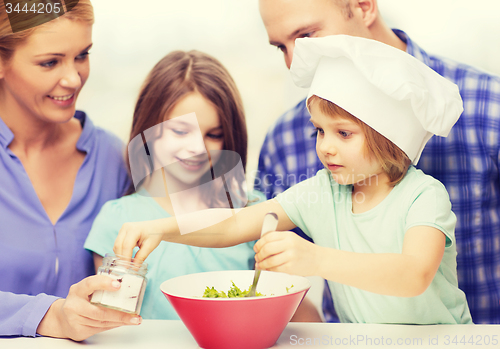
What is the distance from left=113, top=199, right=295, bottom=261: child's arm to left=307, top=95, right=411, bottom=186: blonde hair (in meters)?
0.26

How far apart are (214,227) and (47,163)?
525mm

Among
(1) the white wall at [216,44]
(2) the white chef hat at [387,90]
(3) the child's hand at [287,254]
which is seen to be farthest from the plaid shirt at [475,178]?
(3) the child's hand at [287,254]

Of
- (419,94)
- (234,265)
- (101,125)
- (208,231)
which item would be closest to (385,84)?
(419,94)

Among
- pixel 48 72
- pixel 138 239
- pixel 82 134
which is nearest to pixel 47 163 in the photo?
pixel 82 134

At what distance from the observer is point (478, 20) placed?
4.05 ft

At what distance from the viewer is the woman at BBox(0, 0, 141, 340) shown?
1.04 meters

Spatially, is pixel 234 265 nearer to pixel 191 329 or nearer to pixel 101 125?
pixel 191 329

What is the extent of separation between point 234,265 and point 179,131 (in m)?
0.37

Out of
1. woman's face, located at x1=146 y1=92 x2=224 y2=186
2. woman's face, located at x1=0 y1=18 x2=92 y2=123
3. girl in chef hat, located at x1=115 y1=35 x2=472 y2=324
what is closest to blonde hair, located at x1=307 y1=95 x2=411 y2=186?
girl in chef hat, located at x1=115 y1=35 x2=472 y2=324

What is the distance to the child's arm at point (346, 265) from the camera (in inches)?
25.3

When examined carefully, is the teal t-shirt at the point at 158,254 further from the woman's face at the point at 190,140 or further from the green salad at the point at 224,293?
the green salad at the point at 224,293

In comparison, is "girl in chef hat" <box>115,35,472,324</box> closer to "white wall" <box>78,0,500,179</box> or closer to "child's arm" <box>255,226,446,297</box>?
"child's arm" <box>255,226,446,297</box>

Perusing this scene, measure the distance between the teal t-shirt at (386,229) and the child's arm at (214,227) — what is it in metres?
0.06

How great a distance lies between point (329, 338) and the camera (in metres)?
0.74
